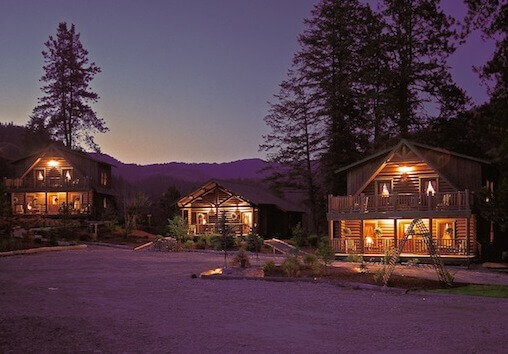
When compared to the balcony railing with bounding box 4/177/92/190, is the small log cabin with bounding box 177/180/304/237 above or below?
below

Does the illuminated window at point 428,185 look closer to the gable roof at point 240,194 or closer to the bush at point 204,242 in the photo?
the bush at point 204,242

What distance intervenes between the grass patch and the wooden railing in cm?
982

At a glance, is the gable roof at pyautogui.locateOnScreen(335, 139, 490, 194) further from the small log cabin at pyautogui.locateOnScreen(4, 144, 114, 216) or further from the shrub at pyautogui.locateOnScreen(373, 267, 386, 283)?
the small log cabin at pyautogui.locateOnScreen(4, 144, 114, 216)

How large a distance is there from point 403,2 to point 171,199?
30766mm

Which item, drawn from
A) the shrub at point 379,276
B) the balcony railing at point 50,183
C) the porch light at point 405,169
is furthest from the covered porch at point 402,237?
the balcony railing at point 50,183

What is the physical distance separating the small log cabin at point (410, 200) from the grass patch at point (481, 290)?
10.3 metres

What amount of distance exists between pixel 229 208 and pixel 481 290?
1287 inches

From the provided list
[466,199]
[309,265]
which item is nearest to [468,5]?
[466,199]

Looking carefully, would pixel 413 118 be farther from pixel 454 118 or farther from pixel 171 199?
pixel 171 199

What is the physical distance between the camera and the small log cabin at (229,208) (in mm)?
48281

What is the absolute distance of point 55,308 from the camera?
13.2 metres

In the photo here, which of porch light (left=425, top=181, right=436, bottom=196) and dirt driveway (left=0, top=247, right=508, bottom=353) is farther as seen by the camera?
Answer: porch light (left=425, top=181, right=436, bottom=196)

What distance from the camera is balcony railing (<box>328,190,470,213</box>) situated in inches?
1209

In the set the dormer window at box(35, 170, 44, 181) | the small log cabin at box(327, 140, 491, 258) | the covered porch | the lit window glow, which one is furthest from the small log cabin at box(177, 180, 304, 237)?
the dormer window at box(35, 170, 44, 181)
